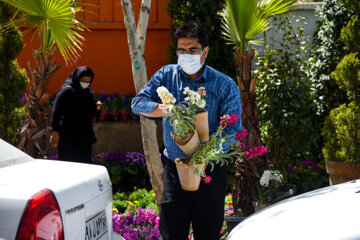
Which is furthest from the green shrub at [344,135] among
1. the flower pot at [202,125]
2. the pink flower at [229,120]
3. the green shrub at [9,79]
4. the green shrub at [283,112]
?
the green shrub at [9,79]

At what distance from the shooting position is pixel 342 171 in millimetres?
6242

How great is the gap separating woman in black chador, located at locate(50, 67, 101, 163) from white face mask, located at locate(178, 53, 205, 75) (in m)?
2.94

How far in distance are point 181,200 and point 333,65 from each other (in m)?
5.07

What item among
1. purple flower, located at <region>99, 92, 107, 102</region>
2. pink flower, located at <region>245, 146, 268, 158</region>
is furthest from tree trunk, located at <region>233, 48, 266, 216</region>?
purple flower, located at <region>99, 92, 107, 102</region>

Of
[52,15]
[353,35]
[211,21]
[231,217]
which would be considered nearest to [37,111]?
[52,15]

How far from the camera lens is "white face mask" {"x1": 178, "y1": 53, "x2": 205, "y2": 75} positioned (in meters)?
3.67

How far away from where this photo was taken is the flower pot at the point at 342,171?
6125 mm

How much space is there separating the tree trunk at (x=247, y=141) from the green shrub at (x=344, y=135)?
127 centimetres

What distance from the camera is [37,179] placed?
280 centimetres

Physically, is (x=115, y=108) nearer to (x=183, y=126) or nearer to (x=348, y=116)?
(x=348, y=116)

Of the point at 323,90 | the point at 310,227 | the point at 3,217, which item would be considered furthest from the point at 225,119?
the point at 323,90

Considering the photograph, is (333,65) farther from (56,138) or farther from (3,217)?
(3,217)

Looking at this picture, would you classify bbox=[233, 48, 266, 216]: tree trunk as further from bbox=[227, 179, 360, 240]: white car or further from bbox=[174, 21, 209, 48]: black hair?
bbox=[227, 179, 360, 240]: white car

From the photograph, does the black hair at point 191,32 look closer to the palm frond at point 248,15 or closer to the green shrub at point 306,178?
the palm frond at point 248,15
